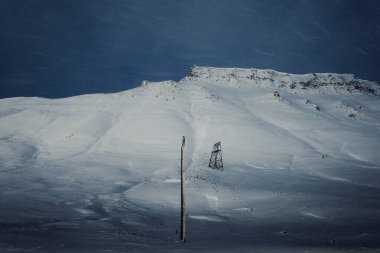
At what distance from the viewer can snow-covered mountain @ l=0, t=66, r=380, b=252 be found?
1905cm

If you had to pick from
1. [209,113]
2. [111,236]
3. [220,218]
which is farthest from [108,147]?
[111,236]

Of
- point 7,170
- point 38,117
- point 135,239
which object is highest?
point 38,117

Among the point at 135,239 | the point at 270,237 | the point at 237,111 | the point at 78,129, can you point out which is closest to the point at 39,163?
the point at 78,129

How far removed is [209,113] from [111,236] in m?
60.4

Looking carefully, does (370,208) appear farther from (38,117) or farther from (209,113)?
(38,117)

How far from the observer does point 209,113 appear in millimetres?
77312

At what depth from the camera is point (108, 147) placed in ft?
185

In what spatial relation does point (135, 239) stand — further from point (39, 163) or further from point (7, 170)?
point (39, 163)

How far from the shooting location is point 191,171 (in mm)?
43844

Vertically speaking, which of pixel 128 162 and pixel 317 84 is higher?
pixel 317 84

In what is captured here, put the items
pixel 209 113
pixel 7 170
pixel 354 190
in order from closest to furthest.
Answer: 1. pixel 354 190
2. pixel 7 170
3. pixel 209 113

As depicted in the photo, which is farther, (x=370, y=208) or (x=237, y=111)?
(x=237, y=111)

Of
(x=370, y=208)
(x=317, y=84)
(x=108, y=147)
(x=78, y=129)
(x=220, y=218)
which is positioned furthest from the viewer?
(x=317, y=84)

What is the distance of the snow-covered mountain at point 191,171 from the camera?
19047 mm
